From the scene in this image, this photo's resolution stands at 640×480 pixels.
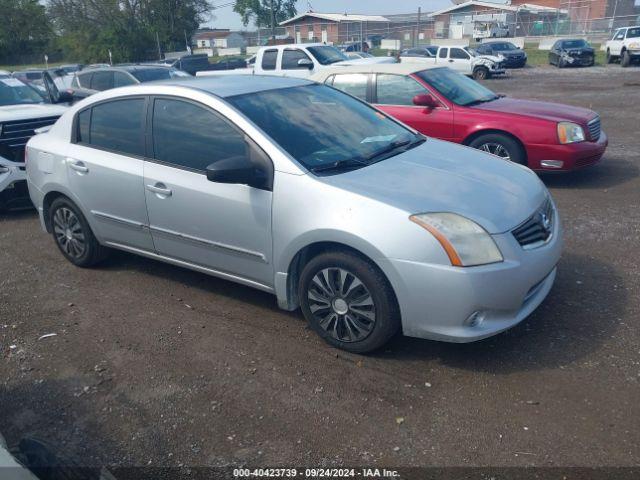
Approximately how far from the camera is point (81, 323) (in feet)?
14.7

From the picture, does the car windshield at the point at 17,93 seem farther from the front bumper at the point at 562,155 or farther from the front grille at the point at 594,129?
the front grille at the point at 594,129

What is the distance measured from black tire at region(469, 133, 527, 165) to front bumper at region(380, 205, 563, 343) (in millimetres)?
4237

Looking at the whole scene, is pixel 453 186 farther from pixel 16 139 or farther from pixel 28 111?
pixel 28 111

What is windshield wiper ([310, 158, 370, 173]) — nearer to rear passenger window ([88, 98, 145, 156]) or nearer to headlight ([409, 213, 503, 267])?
headlight ([409, 213, 503, 267])

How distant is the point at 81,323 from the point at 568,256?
415 cm

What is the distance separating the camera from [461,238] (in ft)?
11.1

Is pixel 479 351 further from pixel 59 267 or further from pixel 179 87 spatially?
pixel 59 267

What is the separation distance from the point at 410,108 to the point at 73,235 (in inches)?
188

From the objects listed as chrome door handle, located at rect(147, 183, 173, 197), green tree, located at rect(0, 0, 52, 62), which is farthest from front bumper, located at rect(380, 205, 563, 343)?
green tree, located at rect(0, 0, 52, 62)

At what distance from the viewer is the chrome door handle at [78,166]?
4.94 m

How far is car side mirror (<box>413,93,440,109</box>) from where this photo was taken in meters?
7.81

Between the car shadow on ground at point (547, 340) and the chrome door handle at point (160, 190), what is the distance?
195 cm

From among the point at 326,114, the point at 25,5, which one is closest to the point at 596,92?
the point at 326,114

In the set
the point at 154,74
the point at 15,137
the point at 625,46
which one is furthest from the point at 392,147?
the point at 625,46
